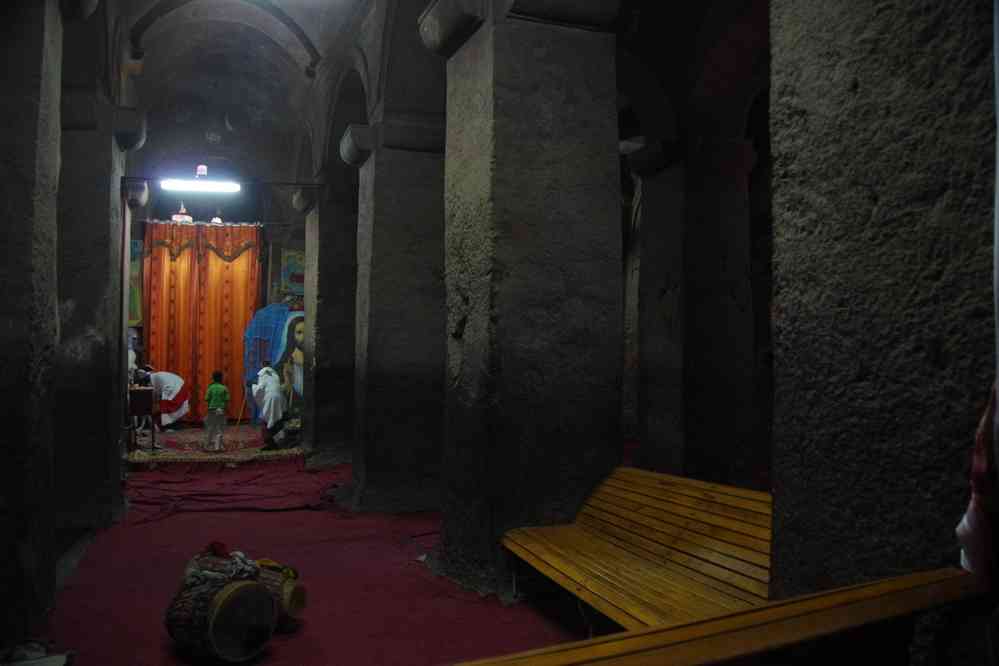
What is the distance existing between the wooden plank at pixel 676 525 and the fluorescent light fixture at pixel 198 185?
10835mm

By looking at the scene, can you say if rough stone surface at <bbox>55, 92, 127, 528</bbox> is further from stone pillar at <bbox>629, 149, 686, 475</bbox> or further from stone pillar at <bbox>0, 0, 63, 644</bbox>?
stone pillar at <bbox>629, 149, 686, 475</bbox>

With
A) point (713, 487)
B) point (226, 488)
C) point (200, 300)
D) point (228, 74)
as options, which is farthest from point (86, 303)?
point (200, 300)

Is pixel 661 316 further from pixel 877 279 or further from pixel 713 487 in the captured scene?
pixel 877 279

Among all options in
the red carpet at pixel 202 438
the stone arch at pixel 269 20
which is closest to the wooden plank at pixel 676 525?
the stone arch at pixel 269 20

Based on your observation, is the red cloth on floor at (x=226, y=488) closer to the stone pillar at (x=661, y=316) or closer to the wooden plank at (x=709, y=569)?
the stone pillar at (x=661, y=316)

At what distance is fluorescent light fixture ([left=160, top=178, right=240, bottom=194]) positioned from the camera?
1409 centimetres

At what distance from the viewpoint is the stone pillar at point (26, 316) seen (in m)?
3.56

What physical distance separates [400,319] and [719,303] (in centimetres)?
295

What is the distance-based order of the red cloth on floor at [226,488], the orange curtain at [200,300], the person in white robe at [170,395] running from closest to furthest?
the red cloth on floor at [226,488] → the person in white robe at [170,395] → the orange curtain at [200,300]

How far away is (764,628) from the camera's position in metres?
1.36

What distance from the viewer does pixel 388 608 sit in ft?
13.9

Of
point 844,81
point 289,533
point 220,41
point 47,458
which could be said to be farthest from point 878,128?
point 220,41

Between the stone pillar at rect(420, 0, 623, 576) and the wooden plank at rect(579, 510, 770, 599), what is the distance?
94 centimetres

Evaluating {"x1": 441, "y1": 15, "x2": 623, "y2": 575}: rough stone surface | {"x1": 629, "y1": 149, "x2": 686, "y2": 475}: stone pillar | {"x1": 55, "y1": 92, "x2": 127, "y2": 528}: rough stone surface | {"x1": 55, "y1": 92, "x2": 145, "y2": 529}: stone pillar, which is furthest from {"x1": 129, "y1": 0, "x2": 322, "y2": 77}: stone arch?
{"x1": 441, "y1": 15, "x2": 623, "y2": 575}: rough stone surface
